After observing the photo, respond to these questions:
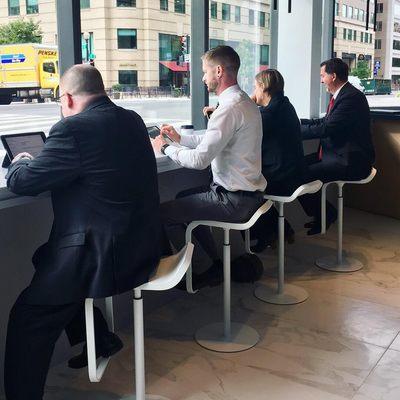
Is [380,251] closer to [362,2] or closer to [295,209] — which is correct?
[295,209]

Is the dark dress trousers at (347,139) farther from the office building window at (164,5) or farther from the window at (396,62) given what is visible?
the window at (396,62)

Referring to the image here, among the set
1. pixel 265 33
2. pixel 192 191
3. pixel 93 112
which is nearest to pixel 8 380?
pixel 93 112

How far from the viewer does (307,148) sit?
4598mm

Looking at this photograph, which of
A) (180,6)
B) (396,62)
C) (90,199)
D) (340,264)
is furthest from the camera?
(396,62)

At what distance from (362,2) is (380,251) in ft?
7.71

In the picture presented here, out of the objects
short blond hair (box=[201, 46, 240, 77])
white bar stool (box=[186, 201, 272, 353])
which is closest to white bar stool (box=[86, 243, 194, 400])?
white bar stool (box=[186, 201, 272, 353])

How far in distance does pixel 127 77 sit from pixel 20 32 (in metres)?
1.02

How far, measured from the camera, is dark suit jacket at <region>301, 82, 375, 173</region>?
3.49 m

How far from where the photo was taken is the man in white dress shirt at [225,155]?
235 cm

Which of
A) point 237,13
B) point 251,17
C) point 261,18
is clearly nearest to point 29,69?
point 237,13

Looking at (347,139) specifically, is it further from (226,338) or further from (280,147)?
(226,338)

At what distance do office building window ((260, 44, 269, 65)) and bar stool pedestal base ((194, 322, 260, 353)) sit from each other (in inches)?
113

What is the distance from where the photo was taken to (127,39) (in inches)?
170

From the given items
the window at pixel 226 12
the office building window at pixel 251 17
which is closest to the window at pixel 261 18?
the office building window at pixel 251 17
